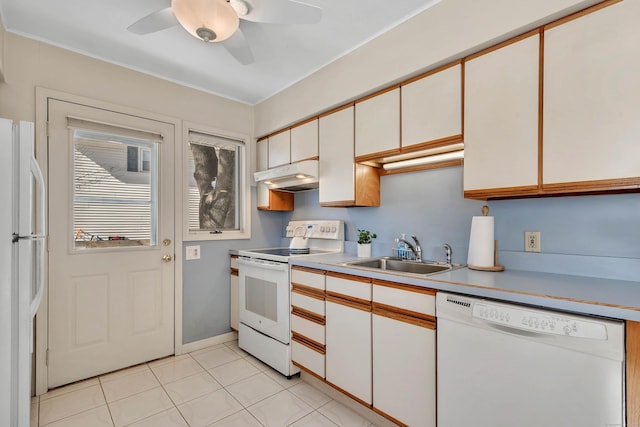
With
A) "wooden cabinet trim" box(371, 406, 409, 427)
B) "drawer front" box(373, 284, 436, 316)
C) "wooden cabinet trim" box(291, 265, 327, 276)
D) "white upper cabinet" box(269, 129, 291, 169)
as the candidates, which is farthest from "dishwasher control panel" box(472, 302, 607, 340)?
"white upper cabinet" box(269, 129, 291, 169)

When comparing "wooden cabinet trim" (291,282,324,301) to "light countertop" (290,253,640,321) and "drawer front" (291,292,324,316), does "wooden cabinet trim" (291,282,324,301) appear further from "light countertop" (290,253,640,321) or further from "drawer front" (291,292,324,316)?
"light countertop" (290,253,640,321)

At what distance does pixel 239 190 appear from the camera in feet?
10.9

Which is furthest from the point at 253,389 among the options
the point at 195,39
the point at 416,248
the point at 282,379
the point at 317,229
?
the point at 195,39

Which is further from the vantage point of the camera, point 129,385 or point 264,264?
point 264,264

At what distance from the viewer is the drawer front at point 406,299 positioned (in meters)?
1.54

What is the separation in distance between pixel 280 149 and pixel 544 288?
8.05 ft

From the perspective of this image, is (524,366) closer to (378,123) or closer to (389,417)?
(389,417)

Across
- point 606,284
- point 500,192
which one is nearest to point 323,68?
point 500,192

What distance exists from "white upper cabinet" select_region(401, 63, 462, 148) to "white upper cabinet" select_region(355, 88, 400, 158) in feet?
0.21

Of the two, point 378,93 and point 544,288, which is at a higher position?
point 378,93

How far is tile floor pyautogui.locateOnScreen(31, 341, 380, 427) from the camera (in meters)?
1.89

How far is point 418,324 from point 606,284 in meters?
0.85

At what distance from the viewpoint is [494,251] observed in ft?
6.03

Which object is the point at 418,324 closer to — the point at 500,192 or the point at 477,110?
the point at 500,192
